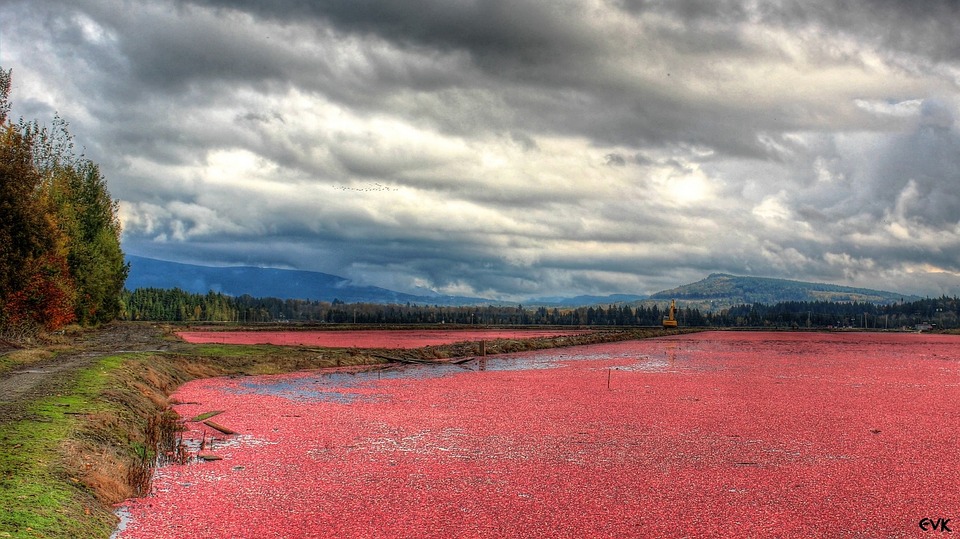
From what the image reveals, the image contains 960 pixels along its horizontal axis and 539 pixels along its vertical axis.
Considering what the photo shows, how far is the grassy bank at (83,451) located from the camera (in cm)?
932

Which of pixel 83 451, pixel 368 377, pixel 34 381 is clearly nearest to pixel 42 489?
pixel 83 451

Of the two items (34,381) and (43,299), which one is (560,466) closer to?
(34,381)

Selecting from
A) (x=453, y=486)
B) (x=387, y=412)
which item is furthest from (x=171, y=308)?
(x=453, y=486)

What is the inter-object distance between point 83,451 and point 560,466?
9094 mm

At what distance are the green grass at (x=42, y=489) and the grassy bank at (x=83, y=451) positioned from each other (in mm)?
11

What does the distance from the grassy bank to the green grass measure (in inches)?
0.4

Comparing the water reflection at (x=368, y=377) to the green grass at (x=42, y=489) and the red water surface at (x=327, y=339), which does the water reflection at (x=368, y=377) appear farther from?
the red water surface at (x=327, y=339)

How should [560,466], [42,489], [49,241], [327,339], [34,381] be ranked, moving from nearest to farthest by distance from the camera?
1. [42,489]
2. [560,466]
3. [34,381]
4. [49,241]
5. [327,339]

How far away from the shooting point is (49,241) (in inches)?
1350

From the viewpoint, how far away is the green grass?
877 centimetres

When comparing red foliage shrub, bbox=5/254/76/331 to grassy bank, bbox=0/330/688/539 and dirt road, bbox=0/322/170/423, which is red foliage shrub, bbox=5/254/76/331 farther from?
grassy bank, bbox=0/330/688/539

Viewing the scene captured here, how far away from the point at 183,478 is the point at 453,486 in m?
5.17

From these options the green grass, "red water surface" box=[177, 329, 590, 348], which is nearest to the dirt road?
the green grass

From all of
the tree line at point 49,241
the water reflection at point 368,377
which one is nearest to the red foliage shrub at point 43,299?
the tree line at point 49,241
